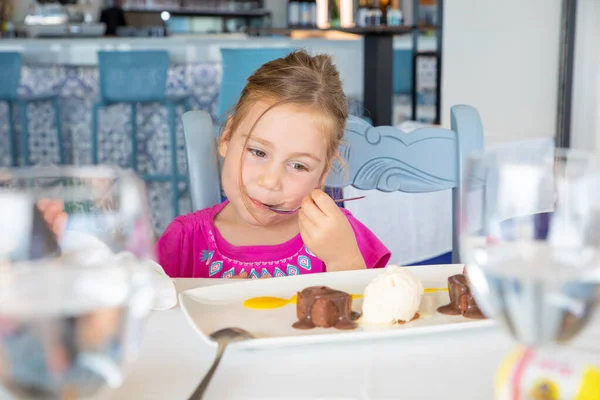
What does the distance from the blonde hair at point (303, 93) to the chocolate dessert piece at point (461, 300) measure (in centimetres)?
62

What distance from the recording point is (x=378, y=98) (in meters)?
2.30

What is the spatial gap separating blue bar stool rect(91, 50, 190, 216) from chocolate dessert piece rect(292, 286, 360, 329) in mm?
2939

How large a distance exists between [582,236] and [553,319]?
0.17 ft

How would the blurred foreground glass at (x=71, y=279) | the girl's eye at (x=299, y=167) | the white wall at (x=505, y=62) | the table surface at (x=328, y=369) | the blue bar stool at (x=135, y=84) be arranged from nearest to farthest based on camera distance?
the blurred foreground glass at (x=71, y=279) → the table surface at (x=328, y=369) → the girl's eye at (x=299, y=167) → the white wall at (x=505, y=62) → the blue bar stool at (x=135, y=84)

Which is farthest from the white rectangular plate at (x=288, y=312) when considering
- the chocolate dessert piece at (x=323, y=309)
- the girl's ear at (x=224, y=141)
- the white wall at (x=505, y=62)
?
the white wall at (x=505, y=62)

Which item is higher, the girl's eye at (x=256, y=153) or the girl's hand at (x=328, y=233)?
the girl's eye at (x=256, y=153)

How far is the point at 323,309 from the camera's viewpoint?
0.61 metres

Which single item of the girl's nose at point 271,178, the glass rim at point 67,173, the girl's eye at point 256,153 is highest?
the glass rim at point 67,173

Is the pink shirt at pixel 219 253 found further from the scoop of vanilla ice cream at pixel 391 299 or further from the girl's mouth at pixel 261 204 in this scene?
the scoop of vanilla ice cream at pixel 391 299

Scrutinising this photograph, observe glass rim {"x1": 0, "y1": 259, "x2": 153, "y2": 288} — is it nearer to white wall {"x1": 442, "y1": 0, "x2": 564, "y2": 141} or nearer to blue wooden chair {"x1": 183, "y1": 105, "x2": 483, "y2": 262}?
blue wooden chair {"x1": 183, "y1": 105, "x2": 483, "y2": 262}

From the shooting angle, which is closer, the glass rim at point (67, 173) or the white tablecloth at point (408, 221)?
the glass rim at point (67, 173)

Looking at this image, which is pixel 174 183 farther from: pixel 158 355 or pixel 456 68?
pixel 158 355

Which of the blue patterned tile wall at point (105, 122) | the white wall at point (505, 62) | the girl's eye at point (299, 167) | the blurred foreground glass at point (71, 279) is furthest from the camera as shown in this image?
the blue patterned tile wall at point (105, 122)

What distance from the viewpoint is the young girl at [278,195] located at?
3.67ft
